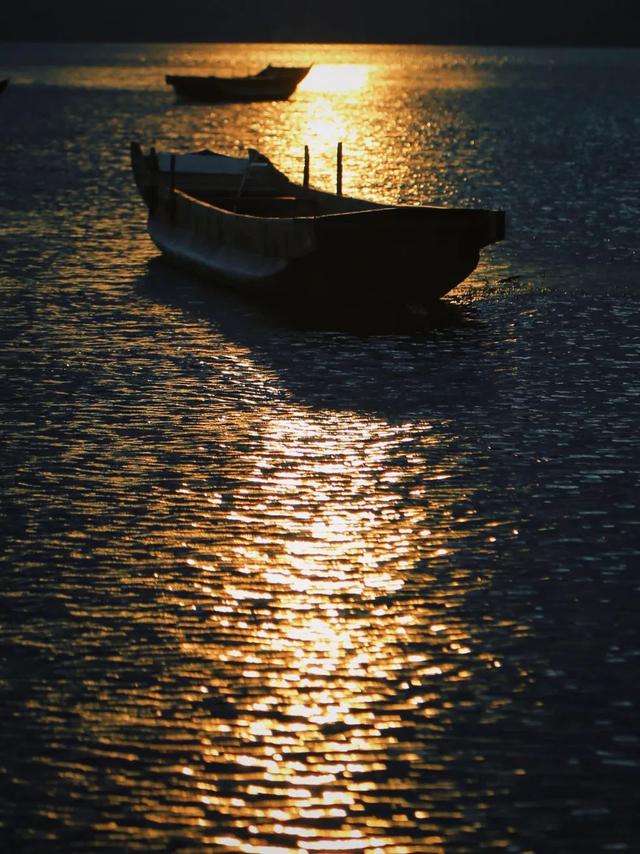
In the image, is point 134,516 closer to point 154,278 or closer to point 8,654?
point 8,654

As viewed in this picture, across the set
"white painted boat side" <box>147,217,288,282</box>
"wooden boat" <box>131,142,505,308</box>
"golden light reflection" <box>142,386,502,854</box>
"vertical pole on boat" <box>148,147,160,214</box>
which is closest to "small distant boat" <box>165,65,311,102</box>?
"vertical pole on boat" <box>148,147,160,214</box>

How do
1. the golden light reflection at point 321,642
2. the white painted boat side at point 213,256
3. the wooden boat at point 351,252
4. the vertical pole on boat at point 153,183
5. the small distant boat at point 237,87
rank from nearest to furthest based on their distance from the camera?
the golden light reflection at point 321,642 < the wooden boat at point 351,252 < the white painted boat side at point 213,256 < the vertical pole on boat at point 153,183 < the small distant boat at point 237,87

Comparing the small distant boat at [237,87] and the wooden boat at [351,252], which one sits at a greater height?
the wooden boat at [351,252]

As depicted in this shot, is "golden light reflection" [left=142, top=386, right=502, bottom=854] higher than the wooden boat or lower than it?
lower

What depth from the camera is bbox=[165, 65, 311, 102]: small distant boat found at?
137750 millimetres

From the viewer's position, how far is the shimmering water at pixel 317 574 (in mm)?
9711

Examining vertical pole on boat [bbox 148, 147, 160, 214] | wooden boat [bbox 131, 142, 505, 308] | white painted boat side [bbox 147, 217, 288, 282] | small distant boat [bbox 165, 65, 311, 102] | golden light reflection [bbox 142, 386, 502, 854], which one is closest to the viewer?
golden light reflection [bbox 142, 386, 502, 854]

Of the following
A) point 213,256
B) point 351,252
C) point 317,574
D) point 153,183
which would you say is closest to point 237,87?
point 153,183

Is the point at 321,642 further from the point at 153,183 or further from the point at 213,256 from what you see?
the point at 153,183

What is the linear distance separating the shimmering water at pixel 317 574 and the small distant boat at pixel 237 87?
11012 cm

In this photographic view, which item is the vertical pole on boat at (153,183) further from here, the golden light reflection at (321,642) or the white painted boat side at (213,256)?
the golden light reflection at (321,642)

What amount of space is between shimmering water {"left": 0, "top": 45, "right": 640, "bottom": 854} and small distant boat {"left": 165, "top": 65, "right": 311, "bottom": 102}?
361ft

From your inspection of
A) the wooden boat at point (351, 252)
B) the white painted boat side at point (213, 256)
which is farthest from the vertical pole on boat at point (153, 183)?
the wooden boat at point (351, 252)

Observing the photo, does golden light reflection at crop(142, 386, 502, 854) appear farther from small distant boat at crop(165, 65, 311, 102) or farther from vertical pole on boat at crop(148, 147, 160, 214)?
small distant boat at crop(165, 65, 311, 102)
